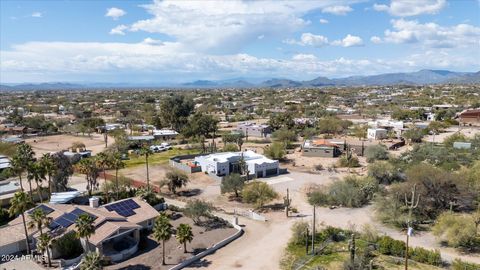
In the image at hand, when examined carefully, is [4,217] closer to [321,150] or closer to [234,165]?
[234,165]

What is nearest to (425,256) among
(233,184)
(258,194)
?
(258,194)

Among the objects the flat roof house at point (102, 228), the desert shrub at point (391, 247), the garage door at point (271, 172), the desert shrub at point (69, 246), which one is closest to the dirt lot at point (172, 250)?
the flat roof house at point (102, 228)

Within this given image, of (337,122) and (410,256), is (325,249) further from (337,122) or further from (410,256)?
(337,122)

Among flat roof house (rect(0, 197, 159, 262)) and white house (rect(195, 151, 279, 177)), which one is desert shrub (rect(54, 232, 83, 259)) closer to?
flat roof house (rect(0, 197, 159, 262))

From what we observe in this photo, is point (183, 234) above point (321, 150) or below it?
above

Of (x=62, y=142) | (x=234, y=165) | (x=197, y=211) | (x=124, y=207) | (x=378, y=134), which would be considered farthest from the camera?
(x=62, y=142)

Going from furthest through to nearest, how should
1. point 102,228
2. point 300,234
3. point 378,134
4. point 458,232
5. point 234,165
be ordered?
point 378,134, point 234,165, point 300,234, point 458,232, point 102,228

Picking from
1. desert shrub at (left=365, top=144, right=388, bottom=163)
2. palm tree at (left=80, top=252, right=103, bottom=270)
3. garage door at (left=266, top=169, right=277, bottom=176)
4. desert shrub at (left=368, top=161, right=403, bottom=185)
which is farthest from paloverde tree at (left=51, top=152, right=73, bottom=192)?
desert shrub at (left=365, top=144, right=388, bottom=163)
